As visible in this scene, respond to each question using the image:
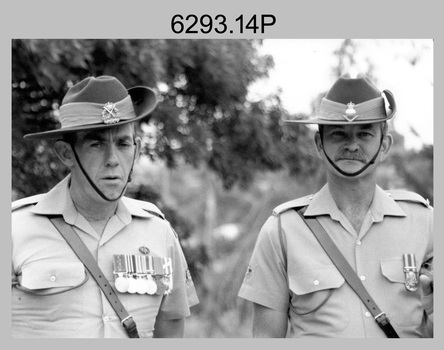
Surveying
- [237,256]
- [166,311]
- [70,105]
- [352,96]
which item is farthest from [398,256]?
[237,256]

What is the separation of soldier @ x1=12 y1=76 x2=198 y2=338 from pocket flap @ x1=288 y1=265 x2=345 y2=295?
651 mm

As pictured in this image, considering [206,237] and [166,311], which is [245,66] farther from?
[206,237]

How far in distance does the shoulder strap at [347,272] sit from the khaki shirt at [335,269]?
27mm

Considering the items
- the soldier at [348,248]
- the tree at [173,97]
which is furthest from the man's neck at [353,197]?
the tree at [173,97]

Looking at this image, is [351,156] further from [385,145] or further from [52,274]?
[52,274]

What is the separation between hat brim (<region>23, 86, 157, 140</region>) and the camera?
4.91 m

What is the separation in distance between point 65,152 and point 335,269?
1.63m

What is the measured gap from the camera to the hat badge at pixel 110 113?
4.96 meters

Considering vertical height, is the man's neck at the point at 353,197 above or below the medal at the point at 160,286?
above

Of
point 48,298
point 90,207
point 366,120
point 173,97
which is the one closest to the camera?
point 48,298

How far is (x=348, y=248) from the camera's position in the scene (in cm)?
513

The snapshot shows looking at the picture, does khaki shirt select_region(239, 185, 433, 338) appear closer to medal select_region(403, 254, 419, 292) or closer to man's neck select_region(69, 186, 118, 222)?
medal select_region(403, 254, 419, 292)

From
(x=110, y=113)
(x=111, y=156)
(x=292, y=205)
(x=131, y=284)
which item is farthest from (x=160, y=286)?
(x=110, y=113)

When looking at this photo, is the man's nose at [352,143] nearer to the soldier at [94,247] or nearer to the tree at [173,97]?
the soldier at [94,247]
